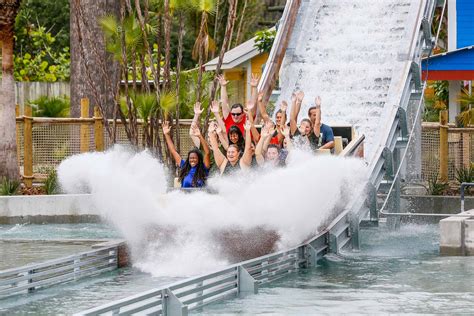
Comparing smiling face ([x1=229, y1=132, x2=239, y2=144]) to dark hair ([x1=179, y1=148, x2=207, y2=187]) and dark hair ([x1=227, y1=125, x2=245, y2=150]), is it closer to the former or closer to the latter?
dark hair ([x1=227, y1=125, x2=245, y2=150])

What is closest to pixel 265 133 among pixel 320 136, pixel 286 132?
pixel 286 132

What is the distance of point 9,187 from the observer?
20.9 metres

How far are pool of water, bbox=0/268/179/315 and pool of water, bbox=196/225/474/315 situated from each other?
120 centimetres

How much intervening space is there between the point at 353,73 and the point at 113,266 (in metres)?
7.81

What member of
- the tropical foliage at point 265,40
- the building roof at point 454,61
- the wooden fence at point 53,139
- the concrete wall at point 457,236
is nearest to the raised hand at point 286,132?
the concrete wall at point 457,236

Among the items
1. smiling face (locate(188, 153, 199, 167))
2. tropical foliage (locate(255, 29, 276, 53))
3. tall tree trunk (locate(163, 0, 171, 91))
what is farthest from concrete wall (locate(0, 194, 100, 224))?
tropical foliage (locate(255, 29, 276, 53))

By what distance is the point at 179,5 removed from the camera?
2142 cm

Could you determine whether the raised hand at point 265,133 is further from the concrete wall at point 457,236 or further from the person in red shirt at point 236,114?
the concrete wall at point 457,236

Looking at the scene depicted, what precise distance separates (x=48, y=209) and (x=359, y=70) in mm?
5718

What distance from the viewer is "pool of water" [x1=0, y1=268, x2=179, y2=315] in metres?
11.6

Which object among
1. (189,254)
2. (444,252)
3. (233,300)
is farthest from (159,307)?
(444,252)

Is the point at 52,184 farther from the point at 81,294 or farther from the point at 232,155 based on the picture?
the point at 81,294

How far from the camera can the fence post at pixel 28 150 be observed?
22516 mm

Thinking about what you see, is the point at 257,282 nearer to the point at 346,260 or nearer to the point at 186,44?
the point at 346,260
